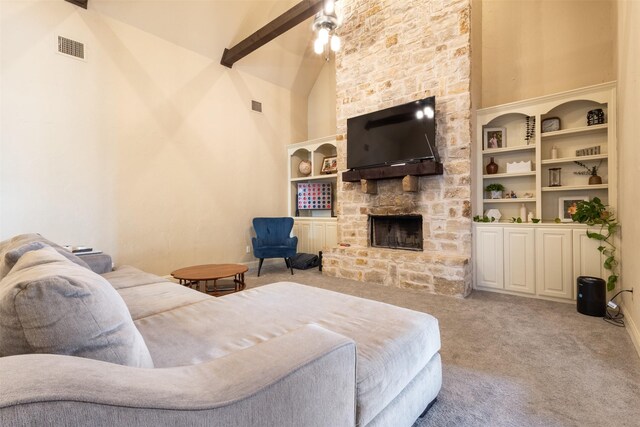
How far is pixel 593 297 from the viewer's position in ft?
8.63

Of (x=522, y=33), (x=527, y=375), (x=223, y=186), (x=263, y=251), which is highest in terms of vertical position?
(x=522, y=33)

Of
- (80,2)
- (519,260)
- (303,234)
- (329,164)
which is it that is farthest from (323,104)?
(519,260)

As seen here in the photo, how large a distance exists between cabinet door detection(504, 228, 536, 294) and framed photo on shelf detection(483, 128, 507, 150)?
114 cm

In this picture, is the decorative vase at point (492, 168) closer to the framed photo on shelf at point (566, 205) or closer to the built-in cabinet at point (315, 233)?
the framed photo on shelf at point (566, 205)

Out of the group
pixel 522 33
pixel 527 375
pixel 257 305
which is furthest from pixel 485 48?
pixel 257 305

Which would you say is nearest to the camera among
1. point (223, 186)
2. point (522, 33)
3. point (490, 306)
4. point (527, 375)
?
point (527, 375)

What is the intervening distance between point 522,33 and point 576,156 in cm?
178

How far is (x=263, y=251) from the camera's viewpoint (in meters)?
4.37

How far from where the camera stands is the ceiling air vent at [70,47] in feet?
10.6

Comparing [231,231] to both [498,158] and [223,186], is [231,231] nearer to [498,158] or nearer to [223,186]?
[223,186]

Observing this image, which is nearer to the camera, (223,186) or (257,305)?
(257,305)

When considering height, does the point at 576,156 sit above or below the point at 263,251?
above

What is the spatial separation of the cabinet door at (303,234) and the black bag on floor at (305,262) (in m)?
0.39

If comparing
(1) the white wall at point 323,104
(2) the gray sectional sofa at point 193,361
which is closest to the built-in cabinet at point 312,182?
(1) the white wall at point 323,104
